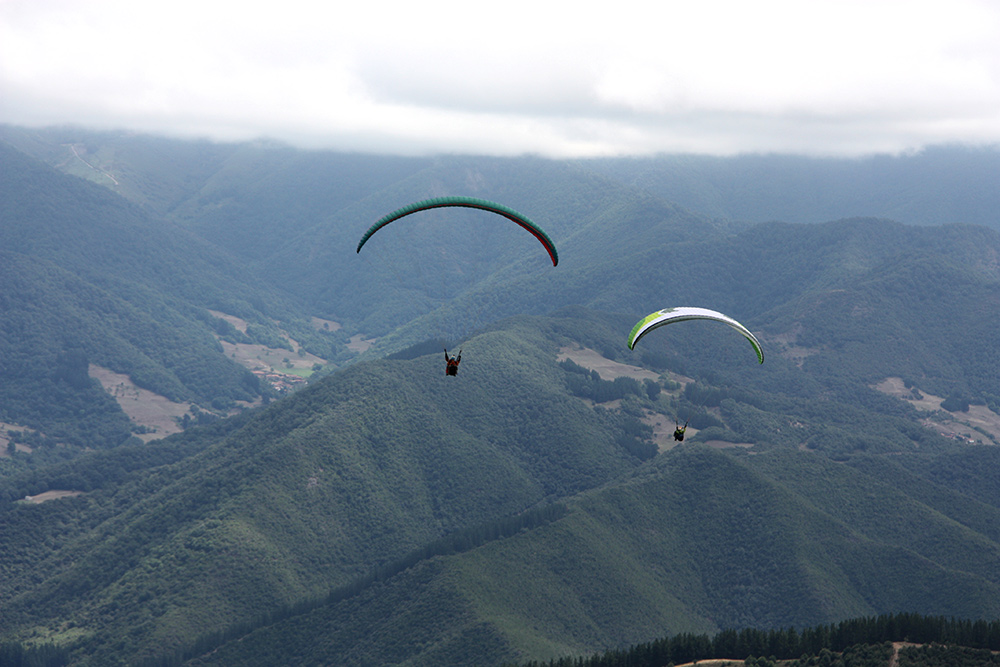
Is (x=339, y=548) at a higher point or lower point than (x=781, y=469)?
lower

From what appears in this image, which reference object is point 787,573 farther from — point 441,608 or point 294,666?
point 294,666

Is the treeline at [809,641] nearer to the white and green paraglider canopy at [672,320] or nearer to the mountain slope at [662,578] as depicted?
the mountain slope at [662,578]

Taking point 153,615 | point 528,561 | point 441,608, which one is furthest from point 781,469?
point 153,615

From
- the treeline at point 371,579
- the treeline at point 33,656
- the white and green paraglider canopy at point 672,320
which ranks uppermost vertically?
the white and green paraglider canopy at point 672,320

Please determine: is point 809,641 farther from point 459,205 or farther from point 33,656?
point 33,656

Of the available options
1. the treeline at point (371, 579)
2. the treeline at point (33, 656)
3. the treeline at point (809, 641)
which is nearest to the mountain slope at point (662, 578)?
the treeline at point (371, 579)

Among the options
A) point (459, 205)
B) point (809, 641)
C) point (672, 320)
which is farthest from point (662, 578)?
point (459, 205)
